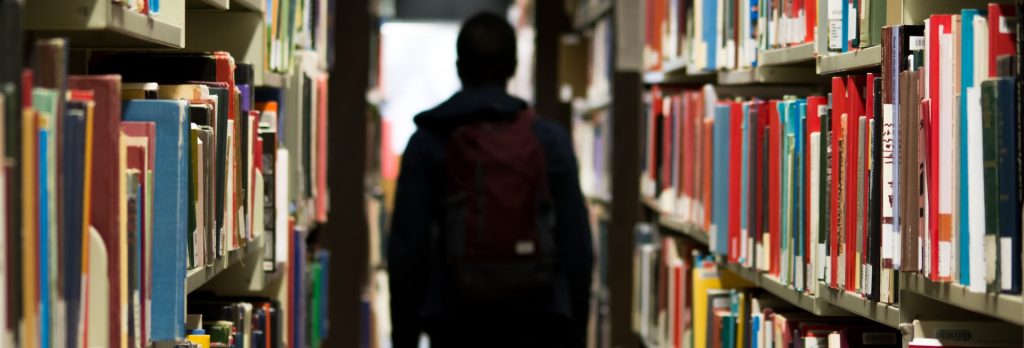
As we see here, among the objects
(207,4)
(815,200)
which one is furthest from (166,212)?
(815,200)

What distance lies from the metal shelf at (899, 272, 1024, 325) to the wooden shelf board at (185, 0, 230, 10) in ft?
3.67

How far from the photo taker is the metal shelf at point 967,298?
4.40ft

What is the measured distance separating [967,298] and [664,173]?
194 cm

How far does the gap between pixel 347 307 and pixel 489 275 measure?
1646mm

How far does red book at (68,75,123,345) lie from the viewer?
128 cm

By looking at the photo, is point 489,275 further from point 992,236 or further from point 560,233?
point 992,236

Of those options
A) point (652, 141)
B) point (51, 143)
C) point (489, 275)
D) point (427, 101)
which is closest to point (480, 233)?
point (489, 275)

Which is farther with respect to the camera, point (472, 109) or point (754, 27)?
point (472, 109)

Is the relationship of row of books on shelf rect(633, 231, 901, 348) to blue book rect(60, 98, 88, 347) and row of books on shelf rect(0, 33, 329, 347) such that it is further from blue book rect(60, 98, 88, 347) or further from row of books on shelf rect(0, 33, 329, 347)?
blue book rect(60, 98, 88, 347)

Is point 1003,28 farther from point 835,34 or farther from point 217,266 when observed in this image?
point 217,266

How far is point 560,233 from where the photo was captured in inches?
115

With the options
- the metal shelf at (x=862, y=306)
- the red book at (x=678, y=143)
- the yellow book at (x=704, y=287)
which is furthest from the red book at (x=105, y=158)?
the red book at (x=678, y=143)

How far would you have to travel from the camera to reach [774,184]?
7.48ft

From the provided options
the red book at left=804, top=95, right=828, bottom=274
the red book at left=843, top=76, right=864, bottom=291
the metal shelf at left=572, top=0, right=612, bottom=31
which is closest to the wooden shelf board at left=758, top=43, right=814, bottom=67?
the red book at left=804, top=95, right=828, bottom=274
